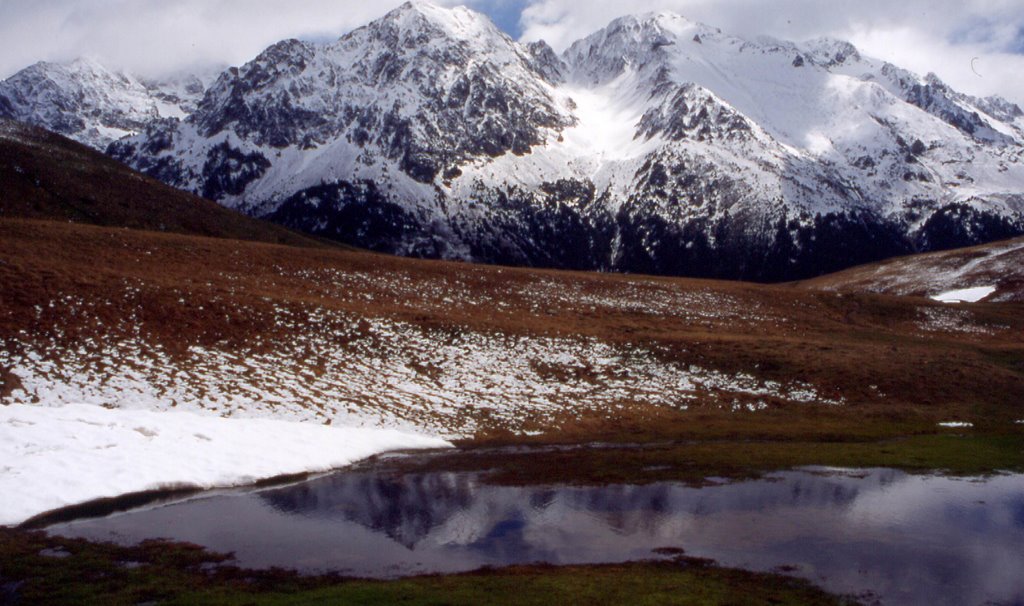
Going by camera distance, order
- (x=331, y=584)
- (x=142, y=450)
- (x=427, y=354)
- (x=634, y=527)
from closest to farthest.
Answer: (x=331, y=584), (x=634, y=527), (x=142, y=450), (x=427, y=354)

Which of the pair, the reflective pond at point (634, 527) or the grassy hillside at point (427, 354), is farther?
the grassy hillside at point (427, 354)

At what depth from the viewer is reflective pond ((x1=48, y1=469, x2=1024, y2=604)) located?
18062 mm

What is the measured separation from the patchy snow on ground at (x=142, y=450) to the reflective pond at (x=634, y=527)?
1.68 meters

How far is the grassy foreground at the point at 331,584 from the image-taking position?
15.2m

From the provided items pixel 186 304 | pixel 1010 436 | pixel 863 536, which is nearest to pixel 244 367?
pixel 186 304

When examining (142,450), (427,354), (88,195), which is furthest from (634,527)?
(88,195)

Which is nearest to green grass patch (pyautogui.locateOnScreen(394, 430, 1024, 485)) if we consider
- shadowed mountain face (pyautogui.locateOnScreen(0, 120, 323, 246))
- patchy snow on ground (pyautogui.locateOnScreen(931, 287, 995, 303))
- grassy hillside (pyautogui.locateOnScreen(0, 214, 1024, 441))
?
grassy hillside (pyautogui.locateOnScreen(0, 214, 1024, 441))

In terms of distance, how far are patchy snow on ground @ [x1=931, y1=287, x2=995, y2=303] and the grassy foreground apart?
13414 cm

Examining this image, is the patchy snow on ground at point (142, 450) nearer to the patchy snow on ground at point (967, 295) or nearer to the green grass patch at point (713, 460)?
the green grass patch at point (713, 460)

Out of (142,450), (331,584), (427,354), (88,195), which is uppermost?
(88,195)

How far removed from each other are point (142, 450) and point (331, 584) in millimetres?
13215

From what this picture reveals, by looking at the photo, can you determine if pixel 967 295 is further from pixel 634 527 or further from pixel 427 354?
pixel 634 527

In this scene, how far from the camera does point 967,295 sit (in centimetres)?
13588

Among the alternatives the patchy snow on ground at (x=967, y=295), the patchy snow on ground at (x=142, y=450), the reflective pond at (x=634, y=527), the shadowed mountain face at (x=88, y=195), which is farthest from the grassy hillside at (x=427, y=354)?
the patchy snow on ground at (x=967, y=295)
